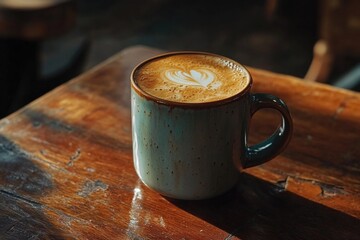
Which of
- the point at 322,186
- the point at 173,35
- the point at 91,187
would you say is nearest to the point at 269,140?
the point at 322,186

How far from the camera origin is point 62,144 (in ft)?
2.37

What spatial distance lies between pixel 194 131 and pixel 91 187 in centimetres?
16

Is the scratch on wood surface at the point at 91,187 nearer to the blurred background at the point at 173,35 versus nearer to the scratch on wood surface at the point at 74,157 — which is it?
the scratch on wood surface at the point at 74,157

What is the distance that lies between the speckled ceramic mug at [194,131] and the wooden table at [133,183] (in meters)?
0.04

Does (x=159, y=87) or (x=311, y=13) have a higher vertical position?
(x=159, y=87)

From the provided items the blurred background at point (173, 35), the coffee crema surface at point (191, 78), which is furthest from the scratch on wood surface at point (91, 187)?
the blurred background at point (173, 35)

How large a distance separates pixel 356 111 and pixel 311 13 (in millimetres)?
1989

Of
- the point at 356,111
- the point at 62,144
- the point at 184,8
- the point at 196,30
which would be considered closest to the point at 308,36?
the point at 196,30

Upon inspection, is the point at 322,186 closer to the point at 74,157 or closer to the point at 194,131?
the point at 194,131

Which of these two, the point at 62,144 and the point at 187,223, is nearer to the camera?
the point at 187,223

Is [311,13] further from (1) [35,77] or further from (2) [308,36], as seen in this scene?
(1) [35,77]

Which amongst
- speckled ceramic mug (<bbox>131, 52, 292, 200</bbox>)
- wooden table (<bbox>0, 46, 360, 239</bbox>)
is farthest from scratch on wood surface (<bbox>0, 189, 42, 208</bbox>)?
speckled ceramic mug (<bbox>131, 52, 292, 200</bbox>)

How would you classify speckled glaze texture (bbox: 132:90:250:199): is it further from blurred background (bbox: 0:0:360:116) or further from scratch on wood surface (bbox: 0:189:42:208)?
blurred background (bbox: 0:0:360:116)

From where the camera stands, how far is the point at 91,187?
2.10 feet
